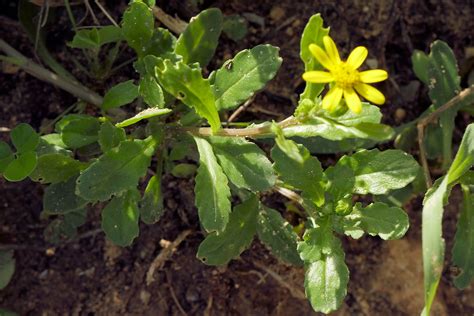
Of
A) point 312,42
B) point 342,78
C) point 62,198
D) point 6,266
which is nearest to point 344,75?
point 342,78

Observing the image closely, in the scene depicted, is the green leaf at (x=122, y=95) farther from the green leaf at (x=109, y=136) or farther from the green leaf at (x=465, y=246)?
the green leaf at (x=465, y=246)

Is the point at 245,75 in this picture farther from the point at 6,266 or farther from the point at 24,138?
the point at 6,266

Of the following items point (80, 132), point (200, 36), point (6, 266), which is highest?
point (200, 36)

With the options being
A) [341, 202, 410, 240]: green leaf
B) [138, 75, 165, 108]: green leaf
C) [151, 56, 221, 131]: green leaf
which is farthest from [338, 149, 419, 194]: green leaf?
[138, 75, 165, 108]: green leaf

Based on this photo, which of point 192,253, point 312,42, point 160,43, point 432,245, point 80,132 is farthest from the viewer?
point 192,253

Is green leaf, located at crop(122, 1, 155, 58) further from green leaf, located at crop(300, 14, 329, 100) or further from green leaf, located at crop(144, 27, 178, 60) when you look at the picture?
green leaf, located at crop(300, 14, 329, 100)

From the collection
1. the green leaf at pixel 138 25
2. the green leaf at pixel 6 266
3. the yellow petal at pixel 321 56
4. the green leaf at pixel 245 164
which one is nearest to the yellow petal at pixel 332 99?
the yellow petal at pixel 321 56
